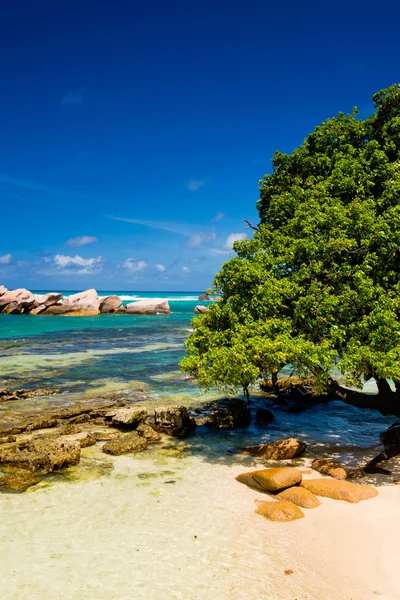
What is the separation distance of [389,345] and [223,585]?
24.5 feet

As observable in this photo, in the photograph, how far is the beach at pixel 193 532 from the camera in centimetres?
776

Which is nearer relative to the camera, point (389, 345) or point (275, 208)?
point (389, 345)

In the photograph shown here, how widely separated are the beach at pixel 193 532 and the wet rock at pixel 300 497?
235mm

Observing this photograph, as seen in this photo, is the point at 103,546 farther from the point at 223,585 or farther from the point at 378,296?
the point at 378,296

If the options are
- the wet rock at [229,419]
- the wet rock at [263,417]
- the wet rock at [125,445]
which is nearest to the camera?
the wet rock at [125,445]

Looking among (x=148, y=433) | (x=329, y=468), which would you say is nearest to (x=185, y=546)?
(x=329, y=468)

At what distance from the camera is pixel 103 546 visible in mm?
9023

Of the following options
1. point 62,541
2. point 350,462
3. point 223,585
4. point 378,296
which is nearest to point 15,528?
point 62,541

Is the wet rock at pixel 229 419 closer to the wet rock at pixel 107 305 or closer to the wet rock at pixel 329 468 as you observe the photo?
the wet rock at pixel 329 468

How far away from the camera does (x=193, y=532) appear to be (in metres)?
9.63

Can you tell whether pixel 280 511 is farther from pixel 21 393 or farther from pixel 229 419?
pixel 21 393

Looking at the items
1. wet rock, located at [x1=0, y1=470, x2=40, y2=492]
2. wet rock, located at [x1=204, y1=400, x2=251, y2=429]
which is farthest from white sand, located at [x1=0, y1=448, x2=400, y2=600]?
wet rock, located at [x1=204, y1=400, x2=251, y2=429]

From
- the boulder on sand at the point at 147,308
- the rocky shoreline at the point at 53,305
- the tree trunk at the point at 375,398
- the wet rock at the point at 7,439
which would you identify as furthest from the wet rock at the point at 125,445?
the boulder on sand at the point at 147,308

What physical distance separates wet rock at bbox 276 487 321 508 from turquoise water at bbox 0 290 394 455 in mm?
4706
